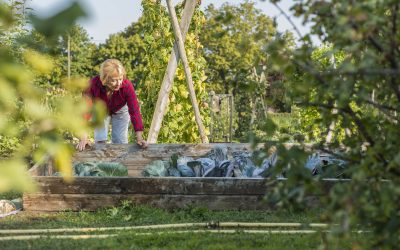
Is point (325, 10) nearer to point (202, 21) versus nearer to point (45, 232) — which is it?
point (45, 232)

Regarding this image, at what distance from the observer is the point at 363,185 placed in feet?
8.02

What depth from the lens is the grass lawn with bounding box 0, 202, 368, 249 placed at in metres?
4.42

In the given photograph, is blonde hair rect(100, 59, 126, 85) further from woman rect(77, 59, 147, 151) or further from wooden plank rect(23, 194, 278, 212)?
wooden plank rect(23, 194, 278, 212)

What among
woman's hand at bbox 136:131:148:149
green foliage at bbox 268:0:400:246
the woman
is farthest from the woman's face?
green foliage at bbox 268:0:400:246

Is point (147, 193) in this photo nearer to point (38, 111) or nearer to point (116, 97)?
point (116, 97)

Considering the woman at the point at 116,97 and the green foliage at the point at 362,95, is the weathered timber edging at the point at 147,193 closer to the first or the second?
the woman at the point at 116,97

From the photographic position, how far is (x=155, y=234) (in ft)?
15.4

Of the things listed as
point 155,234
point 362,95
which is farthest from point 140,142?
point 362,95

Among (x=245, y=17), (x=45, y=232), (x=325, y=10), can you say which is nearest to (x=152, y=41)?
(x=45, y=232)

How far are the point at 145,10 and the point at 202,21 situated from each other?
0.87 meters

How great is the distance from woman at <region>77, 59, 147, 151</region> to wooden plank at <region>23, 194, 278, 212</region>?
1.58 metres

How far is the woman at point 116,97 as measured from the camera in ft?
23.3

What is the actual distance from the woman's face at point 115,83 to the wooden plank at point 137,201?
1.70 m

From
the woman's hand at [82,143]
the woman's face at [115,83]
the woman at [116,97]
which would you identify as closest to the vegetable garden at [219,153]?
the woman's hand at [82,143]
